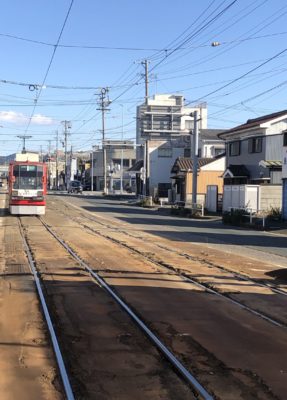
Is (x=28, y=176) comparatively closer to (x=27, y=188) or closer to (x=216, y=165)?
(x=27, y=188)

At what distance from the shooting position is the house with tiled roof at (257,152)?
4331 centimetres

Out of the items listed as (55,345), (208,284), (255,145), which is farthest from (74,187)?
(55,345)

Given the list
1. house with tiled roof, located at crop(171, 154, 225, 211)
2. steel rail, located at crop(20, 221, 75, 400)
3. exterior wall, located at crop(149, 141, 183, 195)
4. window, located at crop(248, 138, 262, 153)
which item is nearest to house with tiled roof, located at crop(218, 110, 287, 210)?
window, located at crop(248, 138, 262, 153)

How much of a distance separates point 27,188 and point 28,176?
0.85 m

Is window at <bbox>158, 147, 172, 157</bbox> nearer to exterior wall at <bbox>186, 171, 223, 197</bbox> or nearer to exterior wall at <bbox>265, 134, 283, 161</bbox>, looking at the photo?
exterior wall at <bbox>186, 171, 223, 197</bbox>

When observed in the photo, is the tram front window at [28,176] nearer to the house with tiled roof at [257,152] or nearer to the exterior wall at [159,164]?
the house with tiled roof at [257,152]

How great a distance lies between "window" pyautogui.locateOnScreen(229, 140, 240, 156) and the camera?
49.4 meters

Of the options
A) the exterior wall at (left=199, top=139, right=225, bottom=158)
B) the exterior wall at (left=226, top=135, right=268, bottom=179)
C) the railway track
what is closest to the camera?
the railway track

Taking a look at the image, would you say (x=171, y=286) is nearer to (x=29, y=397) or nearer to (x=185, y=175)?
(x=29, y=397)

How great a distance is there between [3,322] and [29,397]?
2.98 meters

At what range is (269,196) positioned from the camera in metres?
37.4

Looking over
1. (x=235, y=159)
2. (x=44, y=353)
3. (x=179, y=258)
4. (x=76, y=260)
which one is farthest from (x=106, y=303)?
(x=235, y=159)

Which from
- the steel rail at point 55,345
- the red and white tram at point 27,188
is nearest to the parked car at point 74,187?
the red and white tram at point 27,188

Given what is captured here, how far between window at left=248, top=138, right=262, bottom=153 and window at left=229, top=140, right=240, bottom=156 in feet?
7.21
